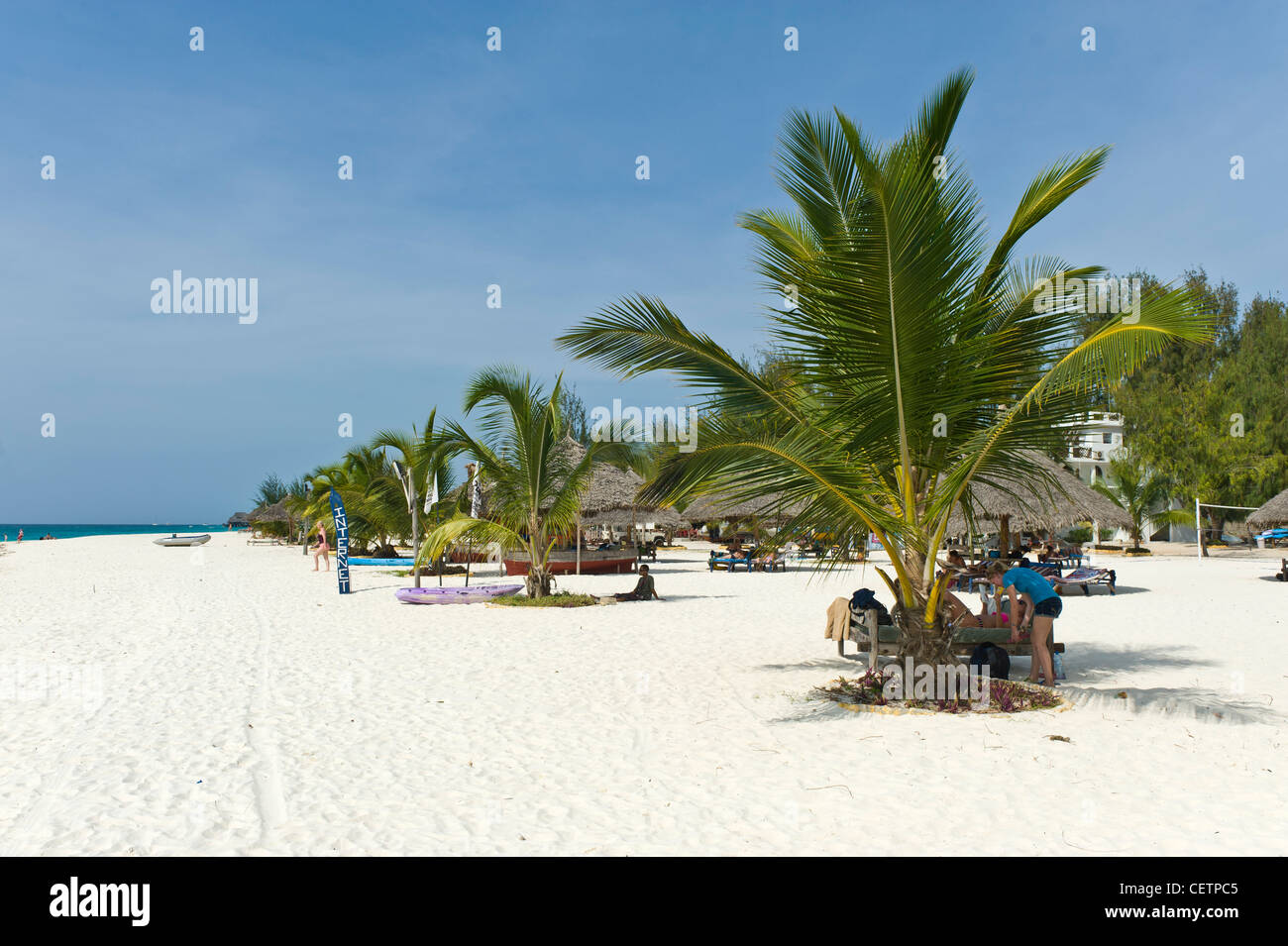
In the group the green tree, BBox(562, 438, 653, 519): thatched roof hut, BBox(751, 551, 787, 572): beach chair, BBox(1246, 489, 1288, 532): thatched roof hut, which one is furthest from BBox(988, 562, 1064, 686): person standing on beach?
the green tree

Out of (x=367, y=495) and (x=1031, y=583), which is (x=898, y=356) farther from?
(x=367, y=495)

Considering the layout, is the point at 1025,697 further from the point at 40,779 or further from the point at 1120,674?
the point at 40,779

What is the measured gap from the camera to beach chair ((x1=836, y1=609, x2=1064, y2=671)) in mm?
7996

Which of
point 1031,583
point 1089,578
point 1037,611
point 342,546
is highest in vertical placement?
point 342,546

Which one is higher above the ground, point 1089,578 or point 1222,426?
point 1222,426

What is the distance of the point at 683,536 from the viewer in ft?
171

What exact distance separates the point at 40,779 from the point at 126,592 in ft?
50.1

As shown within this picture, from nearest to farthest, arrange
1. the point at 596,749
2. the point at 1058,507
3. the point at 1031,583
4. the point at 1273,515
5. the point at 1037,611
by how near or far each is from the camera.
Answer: the point at 596,749 → the point at 1037,611 → the point at 1031,583 → the point at 1058,507 → the point at 1273,515

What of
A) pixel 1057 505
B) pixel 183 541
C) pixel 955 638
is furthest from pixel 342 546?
pixel 183 541

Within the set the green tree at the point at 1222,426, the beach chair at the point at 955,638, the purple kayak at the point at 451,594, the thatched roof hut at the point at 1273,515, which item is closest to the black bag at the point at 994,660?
the beach chair at the point at 955,638

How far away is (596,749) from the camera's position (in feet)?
19.3

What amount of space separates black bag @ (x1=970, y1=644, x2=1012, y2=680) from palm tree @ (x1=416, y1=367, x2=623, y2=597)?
8740 millimetres

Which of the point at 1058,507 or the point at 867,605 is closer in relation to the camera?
the point at 867,605

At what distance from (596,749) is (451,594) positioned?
10.6 metres
